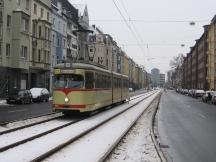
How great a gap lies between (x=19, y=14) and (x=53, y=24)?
55.4 ft

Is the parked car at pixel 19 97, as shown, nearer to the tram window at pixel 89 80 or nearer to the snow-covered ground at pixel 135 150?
the tram window at pixel 89 80

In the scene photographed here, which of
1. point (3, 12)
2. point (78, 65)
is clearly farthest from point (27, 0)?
point (78, 65)

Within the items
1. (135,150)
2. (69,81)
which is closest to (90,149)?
(135,150)

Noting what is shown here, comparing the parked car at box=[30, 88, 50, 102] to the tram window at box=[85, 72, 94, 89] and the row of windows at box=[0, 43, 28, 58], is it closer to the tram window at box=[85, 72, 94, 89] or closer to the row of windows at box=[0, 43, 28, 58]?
the row of windows at box=[0, 43, 28, 58]

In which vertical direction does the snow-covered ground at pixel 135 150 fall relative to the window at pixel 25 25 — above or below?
below

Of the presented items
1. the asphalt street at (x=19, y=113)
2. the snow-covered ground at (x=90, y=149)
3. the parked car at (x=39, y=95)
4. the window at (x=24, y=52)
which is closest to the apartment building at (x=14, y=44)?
the window at (x=24, y=52)

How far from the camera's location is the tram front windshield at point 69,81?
74.6 ft

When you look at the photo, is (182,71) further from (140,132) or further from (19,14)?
(140,132)

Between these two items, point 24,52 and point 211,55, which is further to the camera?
point 211,55

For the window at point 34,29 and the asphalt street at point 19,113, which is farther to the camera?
the window at point 34,29

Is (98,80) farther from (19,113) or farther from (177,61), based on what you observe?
(177,61)

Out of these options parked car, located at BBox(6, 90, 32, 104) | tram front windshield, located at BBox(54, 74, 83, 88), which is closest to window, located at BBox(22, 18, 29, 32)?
parked car, located at BBox(6, 90, 32, 104)

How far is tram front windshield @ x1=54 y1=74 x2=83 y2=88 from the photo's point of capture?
22.7m

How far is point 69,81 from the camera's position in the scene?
22.8 metres
